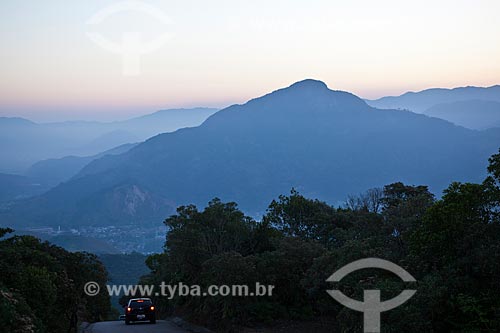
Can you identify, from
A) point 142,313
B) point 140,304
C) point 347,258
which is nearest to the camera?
point 347,258

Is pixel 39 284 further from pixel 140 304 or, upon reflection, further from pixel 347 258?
pixel 140 304

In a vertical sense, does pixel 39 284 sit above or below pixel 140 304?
above

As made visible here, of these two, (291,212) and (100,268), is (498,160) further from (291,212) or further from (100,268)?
(291,212)

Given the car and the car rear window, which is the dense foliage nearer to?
the car

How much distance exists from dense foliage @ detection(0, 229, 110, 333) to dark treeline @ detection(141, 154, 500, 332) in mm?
3952

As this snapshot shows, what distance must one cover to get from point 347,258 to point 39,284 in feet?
24.4

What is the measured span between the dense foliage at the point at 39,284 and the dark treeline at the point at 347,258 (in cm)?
395

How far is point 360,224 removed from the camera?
21.7 m

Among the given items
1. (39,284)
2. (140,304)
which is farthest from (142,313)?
(39,284)

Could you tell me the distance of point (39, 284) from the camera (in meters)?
12.9

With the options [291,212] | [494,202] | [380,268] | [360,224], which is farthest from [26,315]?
[291,212]

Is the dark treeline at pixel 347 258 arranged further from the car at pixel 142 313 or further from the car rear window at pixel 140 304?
the car rear window at pixel 140 304

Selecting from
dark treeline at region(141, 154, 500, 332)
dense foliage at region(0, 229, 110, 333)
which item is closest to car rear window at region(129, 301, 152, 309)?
dark treeline at region(141, 154, 500, 332)

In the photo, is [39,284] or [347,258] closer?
[39,284]
